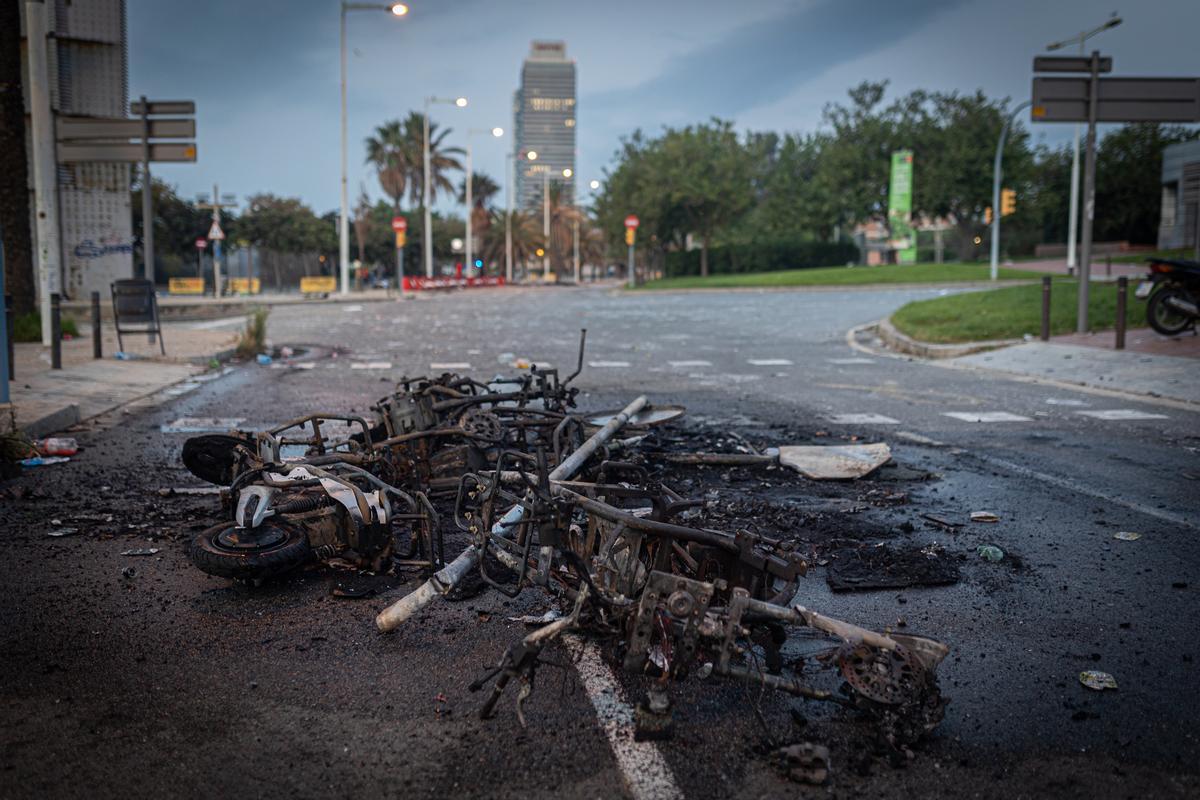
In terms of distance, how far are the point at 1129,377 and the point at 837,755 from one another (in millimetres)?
10926

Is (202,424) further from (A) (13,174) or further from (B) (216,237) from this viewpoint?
(B) (216,237)

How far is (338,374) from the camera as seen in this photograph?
518 inches

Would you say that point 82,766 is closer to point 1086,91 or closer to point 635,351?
point 635,351

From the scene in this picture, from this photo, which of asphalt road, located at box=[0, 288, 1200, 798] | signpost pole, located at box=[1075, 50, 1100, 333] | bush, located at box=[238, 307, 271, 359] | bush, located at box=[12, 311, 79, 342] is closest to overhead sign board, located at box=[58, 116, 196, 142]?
bush, located at box=[12, 311, 79, 342]

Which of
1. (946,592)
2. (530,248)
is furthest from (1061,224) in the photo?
(946,592)

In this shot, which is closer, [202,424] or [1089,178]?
[202,424]

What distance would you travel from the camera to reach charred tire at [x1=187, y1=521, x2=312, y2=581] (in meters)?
3.90

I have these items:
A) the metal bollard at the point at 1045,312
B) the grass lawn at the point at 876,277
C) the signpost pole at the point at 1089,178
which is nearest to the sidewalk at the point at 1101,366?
the metal bollard at the point at 1045,312

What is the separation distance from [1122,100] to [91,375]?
16608 mm

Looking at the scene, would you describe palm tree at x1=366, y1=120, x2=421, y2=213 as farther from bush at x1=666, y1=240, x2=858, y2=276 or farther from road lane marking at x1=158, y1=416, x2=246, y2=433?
road lane marking at x1=158, y1=416, x2=246, y2=433

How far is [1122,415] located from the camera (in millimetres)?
9312

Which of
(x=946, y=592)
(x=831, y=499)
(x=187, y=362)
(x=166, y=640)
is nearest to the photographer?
(x=166, y=640)

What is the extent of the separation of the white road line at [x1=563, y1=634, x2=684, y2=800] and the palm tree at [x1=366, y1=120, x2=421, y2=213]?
75.3 m

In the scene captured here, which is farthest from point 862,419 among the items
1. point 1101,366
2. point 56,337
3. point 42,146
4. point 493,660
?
point 42,146
